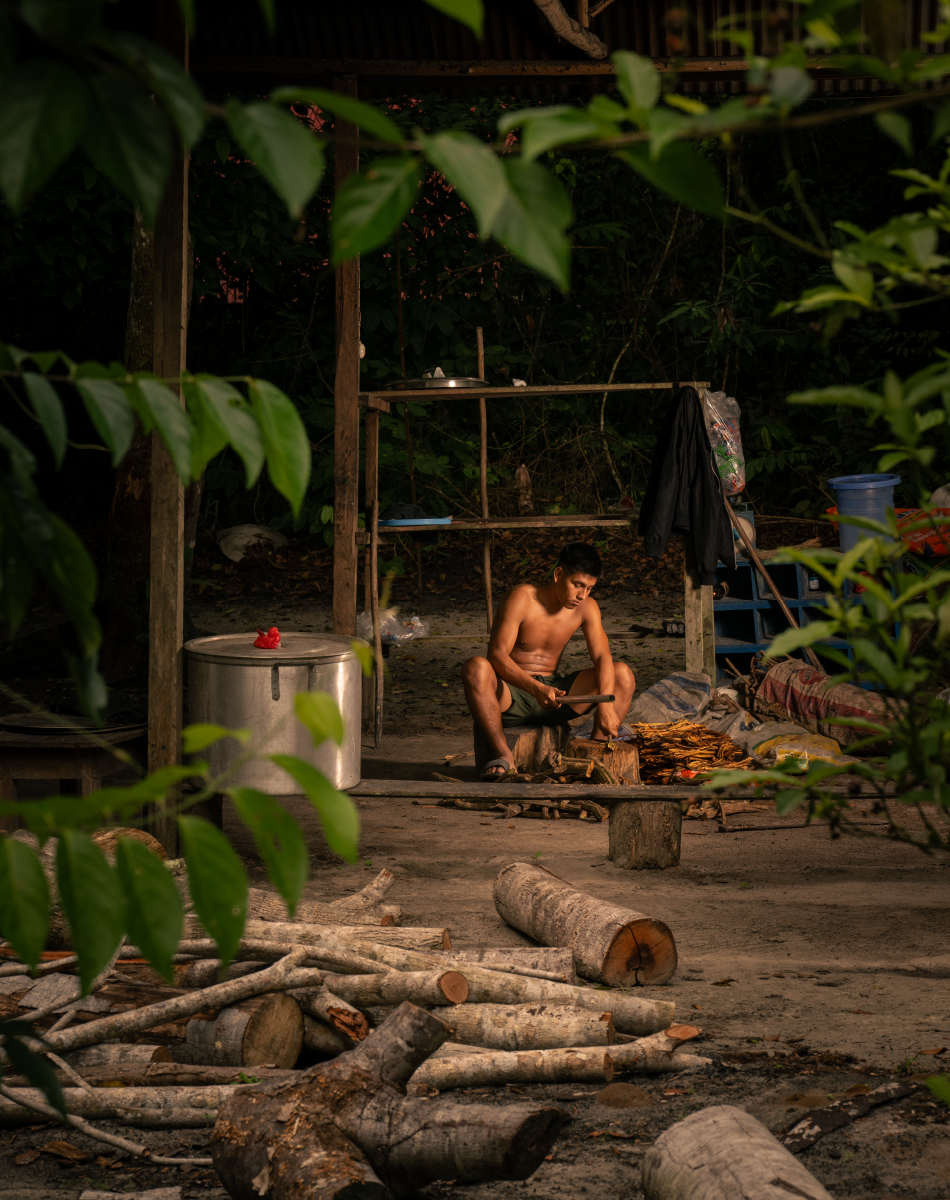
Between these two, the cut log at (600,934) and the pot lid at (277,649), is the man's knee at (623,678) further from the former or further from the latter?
Result: the cut log at (600,934)

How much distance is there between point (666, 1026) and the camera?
373 centimetres

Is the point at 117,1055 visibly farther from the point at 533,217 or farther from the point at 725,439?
A: the point at 725,439

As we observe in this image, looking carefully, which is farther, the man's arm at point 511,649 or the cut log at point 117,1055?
the man's arm at point 511,649

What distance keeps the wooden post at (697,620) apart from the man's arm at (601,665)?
109 centimetres

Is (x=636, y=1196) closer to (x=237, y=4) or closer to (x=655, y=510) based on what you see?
(x=237, y=4)

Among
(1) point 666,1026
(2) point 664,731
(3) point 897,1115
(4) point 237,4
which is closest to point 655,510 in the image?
(2) point 664,731

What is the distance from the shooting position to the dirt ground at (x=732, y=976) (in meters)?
2.97

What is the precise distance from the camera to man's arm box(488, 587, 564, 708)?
22.7ft

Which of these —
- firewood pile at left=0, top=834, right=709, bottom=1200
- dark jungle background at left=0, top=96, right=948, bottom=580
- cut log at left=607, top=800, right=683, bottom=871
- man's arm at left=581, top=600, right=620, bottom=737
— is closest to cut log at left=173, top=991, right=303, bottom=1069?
firewood pile at left=0, top=834, right=709, bottom=1200

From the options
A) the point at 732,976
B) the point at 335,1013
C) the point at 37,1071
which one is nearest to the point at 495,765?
the point at 732,976

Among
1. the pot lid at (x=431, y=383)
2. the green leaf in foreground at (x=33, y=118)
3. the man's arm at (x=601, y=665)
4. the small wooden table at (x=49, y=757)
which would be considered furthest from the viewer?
the pot lid at (x=431, y=383)

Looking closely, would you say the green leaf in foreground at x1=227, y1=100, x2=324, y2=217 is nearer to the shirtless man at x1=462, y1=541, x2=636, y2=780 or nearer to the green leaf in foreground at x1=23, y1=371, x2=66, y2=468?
the green leaf in foreground at x1=23, y1=371, x2=66, y2=468

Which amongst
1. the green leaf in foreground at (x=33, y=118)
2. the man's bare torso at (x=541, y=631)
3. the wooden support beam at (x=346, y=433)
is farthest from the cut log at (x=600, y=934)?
the green leaf in foreground at (x=33, y=118)

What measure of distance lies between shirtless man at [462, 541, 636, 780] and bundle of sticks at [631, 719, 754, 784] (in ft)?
0.86
